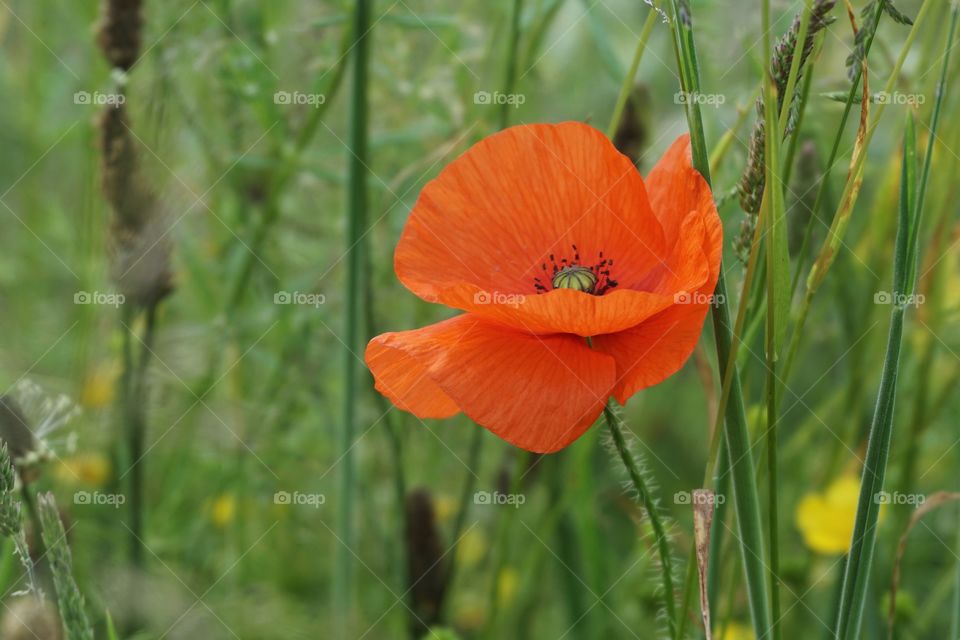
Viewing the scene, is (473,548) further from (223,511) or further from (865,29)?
(865,29)

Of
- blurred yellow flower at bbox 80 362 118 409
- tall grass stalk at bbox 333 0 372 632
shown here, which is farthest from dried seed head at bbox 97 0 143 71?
blurred yellow flower at bbox 80 362 118 409

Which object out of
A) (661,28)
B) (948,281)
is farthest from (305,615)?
(661,28)

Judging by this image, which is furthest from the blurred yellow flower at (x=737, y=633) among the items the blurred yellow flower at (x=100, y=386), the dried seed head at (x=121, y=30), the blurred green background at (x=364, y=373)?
the dried seed head at (x=121, y=30)

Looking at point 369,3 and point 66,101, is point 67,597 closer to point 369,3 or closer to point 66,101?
point 369,3

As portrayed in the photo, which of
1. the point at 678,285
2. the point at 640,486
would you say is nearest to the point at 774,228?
the point at 678,285

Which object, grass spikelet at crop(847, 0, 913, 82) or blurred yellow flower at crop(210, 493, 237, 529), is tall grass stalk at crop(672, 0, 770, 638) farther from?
blurred yellow flower at crop(210, 493, 237, 529)
